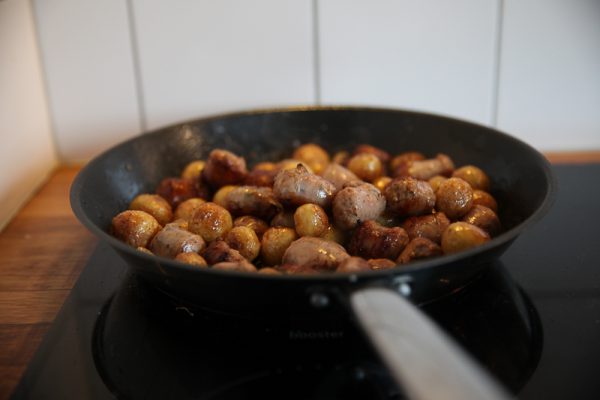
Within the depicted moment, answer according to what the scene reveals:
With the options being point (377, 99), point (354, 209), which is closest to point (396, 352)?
point (354, 209)

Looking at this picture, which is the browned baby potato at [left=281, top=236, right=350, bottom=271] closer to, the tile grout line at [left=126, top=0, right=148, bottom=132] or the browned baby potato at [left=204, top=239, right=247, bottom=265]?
the browned baby potato at [left=204, top=239, right=247, bottom=265]

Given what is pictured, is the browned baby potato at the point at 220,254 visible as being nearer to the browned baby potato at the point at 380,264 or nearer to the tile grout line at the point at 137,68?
the browned baby potato at the point at 380,264

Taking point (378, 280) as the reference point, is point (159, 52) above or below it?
above

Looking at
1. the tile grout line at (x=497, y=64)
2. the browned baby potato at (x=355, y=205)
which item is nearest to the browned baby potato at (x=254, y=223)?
the browned baby potato at (x=355, y=205)

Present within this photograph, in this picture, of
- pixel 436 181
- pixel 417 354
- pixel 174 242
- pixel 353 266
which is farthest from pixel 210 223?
pixel 417 354

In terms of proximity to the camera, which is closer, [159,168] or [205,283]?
[205,283]

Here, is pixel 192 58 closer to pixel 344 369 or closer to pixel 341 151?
pixel 341 151

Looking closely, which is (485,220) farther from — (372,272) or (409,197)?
(372,272)
